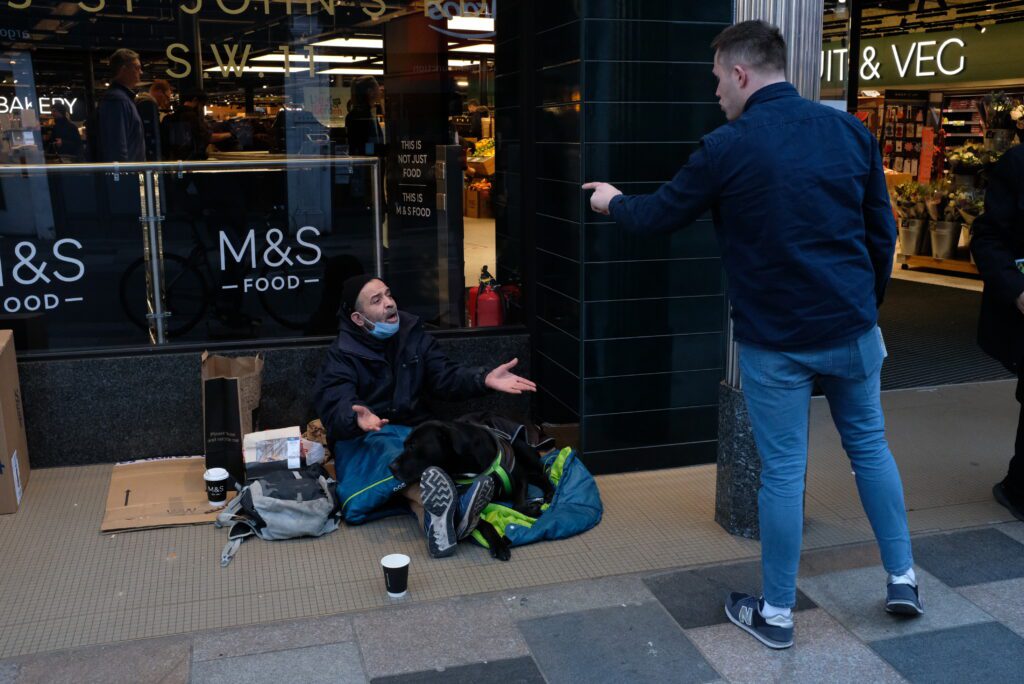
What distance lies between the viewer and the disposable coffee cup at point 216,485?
418cm

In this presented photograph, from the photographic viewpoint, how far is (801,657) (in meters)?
3.08

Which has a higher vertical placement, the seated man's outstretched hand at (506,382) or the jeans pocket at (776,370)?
the jeans pocket at (776,370)

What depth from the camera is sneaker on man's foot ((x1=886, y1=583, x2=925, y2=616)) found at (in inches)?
128

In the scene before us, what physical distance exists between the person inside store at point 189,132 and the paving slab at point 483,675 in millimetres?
2909

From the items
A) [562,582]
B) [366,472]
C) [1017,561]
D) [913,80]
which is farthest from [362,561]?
[913,80]

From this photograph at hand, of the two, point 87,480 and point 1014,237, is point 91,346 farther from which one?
point 1014,237

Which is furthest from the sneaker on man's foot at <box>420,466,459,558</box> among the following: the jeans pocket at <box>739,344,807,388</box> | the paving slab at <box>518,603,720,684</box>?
the jeans pocket at <box>739,344,807,388</box>

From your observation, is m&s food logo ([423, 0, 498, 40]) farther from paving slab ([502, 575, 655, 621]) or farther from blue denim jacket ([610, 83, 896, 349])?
paving slab ([502, 575, 655, 621])

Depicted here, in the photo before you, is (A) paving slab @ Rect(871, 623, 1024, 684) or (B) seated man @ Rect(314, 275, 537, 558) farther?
(B) seated man @ Rect(314, 275, 537, 558)

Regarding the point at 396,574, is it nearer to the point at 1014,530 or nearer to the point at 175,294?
the point at 175,294

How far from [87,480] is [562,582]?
7.54 ft

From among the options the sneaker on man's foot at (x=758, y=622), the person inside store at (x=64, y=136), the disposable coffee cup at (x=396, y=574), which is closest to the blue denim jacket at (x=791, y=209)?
the sneaker on man's foot at (x=758, y=622)

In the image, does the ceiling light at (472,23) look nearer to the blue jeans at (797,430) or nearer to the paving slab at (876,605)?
the blue jeans at (797,430)

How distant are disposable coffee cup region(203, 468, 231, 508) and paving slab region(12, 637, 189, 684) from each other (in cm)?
105
